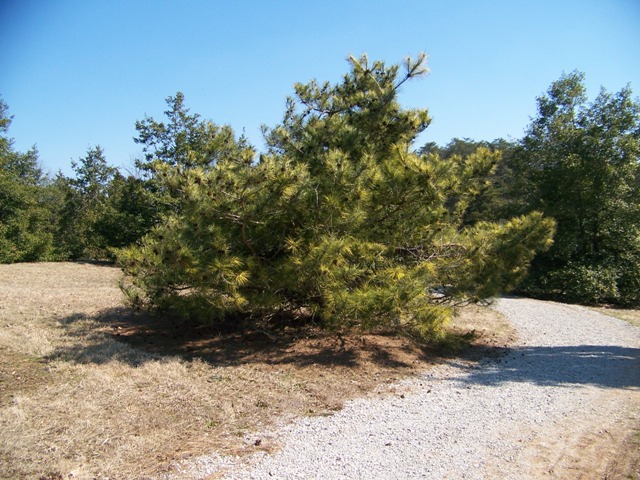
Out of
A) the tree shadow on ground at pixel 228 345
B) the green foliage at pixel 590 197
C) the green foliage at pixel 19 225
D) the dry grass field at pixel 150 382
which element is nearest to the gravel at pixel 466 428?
the dry grass field at pixel 150 382

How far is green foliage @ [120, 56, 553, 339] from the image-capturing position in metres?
4.89

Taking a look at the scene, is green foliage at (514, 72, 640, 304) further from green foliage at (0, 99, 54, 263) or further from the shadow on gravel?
green foliage at (0, 99, 54, 263)

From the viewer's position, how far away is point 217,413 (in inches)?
156

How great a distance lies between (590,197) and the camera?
1488 cm

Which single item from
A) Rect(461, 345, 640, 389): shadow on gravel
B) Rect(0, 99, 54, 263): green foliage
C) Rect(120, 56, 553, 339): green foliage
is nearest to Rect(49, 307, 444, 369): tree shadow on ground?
Rect(120, 56, 553, 339): green foliage

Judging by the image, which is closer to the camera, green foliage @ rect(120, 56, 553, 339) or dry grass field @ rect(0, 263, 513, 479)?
dry grass field @ rect(0, 263, 513, 479)

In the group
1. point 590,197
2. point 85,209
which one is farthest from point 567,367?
point 85,209

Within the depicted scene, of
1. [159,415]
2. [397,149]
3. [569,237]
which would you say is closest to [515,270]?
[397,149]

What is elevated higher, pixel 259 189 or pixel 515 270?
pixel 259 189

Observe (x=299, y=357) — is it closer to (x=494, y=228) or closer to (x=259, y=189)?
(x=259, y=189)

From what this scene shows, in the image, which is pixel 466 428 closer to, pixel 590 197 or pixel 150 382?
pixel 150 382

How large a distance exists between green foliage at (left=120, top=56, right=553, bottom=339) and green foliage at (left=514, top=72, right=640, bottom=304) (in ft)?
31.7

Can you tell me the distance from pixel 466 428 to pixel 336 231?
102 inches

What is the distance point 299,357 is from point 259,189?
240 cm
